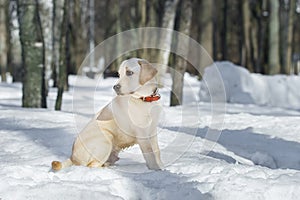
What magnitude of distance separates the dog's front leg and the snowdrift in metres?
9.57

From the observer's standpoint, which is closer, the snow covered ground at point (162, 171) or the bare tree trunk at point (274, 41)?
the snow covered ground at point (162, 171)

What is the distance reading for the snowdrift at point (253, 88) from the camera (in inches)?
584

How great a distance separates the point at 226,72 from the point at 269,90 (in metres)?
1.49

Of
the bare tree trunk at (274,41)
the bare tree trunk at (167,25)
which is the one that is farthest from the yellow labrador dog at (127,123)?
the bare tree trunk at (274,41)

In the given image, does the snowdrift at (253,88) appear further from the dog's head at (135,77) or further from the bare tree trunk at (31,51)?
the dog's head at (135,77)

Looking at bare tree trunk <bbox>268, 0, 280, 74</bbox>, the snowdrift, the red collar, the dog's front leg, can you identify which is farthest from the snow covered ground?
bare tree trunk <bbox>268, 0, 280, 74</bbox>

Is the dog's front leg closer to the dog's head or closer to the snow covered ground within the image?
the snow covered ground

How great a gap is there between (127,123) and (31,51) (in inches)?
218

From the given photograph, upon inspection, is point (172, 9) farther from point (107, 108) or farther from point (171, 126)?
point (107, 108)

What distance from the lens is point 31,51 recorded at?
957cm

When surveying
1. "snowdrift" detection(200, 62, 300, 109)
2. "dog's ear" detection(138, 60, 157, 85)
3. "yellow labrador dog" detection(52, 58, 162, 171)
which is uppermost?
"dog's ear" detection(138, 60, 157, 85)

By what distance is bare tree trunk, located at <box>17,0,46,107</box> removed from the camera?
944 cm

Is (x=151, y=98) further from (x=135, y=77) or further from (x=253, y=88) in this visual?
(x=253, y=88)

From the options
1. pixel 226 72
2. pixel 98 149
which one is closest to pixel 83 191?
pixel 98 149
